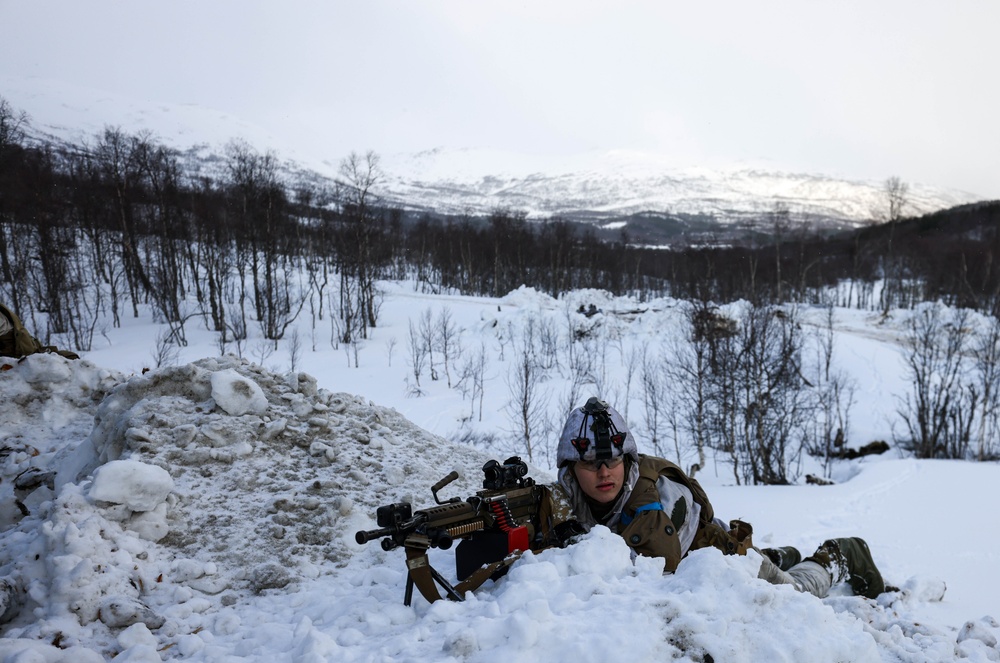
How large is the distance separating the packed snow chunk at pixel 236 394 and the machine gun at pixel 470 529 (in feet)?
8.78

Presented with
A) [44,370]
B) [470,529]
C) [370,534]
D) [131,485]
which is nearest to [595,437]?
[470,529]

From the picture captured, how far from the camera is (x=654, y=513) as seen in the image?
9.60ft

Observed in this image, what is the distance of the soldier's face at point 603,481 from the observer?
306cm

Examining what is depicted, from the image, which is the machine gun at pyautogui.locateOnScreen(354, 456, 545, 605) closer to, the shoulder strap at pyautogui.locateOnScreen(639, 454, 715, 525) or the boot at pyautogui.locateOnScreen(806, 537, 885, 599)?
the shoulder strap at pyautogui.locateOnScreen(639, 454, 715, 525)

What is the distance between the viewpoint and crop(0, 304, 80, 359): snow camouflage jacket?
6070 mm

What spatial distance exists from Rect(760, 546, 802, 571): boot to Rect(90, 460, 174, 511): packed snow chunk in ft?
14.2

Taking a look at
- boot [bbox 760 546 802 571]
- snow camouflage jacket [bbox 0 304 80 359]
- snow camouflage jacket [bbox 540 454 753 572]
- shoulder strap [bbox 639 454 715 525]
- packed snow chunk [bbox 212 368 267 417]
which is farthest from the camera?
snow camouflage jacket [bbox 0 304 80 359]

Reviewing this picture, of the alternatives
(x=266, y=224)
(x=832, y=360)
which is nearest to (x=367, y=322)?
(x=266, y=224)

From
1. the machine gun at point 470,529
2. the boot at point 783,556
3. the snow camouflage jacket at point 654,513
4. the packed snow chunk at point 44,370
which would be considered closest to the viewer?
the machine gun at point 470,529

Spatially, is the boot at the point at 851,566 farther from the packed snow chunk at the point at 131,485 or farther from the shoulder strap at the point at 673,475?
the packed snow chunk at the point at 131,485

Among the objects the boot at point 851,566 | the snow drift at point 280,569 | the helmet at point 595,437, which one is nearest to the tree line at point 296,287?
the snow drift at point 280,569

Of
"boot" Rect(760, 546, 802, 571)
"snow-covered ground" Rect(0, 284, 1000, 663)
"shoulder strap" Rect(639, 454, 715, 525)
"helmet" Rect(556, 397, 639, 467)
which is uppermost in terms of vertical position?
"helmet" Rect(556, 397, 639, 467)

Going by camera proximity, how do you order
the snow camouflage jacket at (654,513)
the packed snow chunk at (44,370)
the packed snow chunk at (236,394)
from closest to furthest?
the snow camouflage jacket at (654,513) < the packed snow chunk at (236,394) < the packed snow chunk at (44,370)

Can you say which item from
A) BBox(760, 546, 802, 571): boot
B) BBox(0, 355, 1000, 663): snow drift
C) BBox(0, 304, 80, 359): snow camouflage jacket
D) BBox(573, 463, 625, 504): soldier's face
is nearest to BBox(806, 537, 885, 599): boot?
BBox(0, 355, 1000, 663): snow drift
